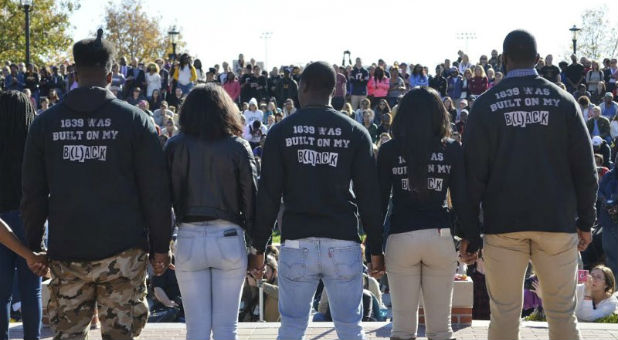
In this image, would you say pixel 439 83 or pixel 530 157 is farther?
pixel 439 83

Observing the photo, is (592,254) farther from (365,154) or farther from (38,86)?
(38,86)

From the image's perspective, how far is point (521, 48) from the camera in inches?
224

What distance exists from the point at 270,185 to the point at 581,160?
177 cm

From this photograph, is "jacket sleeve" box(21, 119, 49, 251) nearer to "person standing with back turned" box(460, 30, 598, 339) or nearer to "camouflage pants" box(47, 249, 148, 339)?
"camouflage pants" box(47, 249, 148, 339)

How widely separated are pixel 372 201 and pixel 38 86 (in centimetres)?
2260

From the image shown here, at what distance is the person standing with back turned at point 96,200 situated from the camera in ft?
17.0

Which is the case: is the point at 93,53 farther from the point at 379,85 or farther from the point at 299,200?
the point at 379,85

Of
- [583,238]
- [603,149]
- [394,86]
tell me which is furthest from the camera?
[394,86]

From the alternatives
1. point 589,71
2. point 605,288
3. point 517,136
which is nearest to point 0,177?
point 517,136

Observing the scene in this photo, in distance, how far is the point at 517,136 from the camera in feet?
18.2

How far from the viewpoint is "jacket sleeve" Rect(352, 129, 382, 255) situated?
18.1 ft

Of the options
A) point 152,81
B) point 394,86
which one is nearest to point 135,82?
point 152,81

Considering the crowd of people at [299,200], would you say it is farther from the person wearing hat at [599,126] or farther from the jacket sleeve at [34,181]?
the person wearing hat at [599,126]

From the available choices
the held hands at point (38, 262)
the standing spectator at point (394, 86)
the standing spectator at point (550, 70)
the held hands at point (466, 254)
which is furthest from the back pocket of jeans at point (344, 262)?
the standing spectator at point (394, 86)
